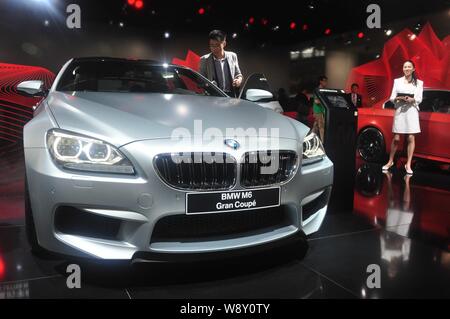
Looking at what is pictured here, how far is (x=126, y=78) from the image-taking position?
308 cm

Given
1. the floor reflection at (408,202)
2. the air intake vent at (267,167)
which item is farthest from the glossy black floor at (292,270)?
the air intake vent at (267,167)

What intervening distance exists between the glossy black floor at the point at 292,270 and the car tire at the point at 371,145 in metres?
2.94

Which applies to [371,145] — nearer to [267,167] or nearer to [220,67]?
[220,67]

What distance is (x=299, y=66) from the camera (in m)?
10.2

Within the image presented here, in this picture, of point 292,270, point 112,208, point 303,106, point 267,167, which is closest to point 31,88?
point 112,208

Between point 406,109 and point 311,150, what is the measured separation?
3631 mm

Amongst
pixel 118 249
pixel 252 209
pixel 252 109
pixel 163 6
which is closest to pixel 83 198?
pixel 118 249

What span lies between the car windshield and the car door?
11.6ft

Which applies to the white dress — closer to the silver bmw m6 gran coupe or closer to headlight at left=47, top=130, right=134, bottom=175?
the silver bmw m6 gran coupe

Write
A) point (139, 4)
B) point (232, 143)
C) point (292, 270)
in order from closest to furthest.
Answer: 1. point (232, 143)
2. point (292, 270)
3. point (139, 4)

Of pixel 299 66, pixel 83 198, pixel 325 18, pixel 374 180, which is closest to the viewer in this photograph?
pixel 83 198
